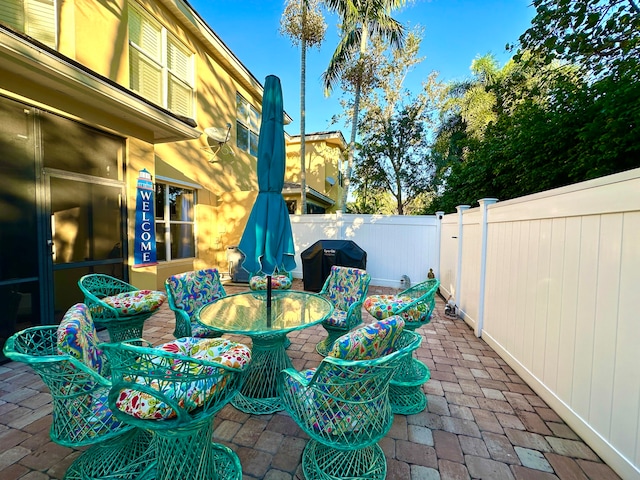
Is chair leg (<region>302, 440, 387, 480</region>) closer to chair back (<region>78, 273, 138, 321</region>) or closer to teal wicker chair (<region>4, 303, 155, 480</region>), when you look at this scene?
teal wicker chair (<region>4, 303, 155, 480</region>)

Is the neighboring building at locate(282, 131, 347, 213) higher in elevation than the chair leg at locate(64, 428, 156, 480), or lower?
higher

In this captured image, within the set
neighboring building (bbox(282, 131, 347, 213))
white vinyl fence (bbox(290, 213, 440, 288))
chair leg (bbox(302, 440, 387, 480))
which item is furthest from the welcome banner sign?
neighboring building (bbox(282, 131, 347, 213))

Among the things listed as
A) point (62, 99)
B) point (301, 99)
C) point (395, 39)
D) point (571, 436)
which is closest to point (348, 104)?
point (395, 39)

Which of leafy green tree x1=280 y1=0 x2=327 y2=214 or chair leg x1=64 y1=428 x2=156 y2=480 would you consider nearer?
chair leg x1=64 y1=428 x2=156 y2=480

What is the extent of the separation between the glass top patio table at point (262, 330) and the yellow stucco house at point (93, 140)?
2.47 metres

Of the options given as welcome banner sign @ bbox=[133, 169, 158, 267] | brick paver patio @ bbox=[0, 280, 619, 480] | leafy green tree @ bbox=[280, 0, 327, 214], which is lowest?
brick paver patio @ bbox=[0, 280, 619, 480]

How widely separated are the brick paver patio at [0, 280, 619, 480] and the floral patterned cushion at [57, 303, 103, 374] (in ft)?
2.58

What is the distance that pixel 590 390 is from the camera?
1971 millimetres

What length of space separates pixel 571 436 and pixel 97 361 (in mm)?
3478

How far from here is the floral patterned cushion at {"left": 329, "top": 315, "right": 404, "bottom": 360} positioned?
143 cm

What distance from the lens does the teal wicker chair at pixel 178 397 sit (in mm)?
1264

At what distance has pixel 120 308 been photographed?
Result: 284 cm

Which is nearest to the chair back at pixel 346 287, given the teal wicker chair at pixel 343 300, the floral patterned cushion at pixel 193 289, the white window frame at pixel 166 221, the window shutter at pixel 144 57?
the teal wicker chair at pixel 343 300

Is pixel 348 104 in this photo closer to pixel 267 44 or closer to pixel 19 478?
pixel 267 44
